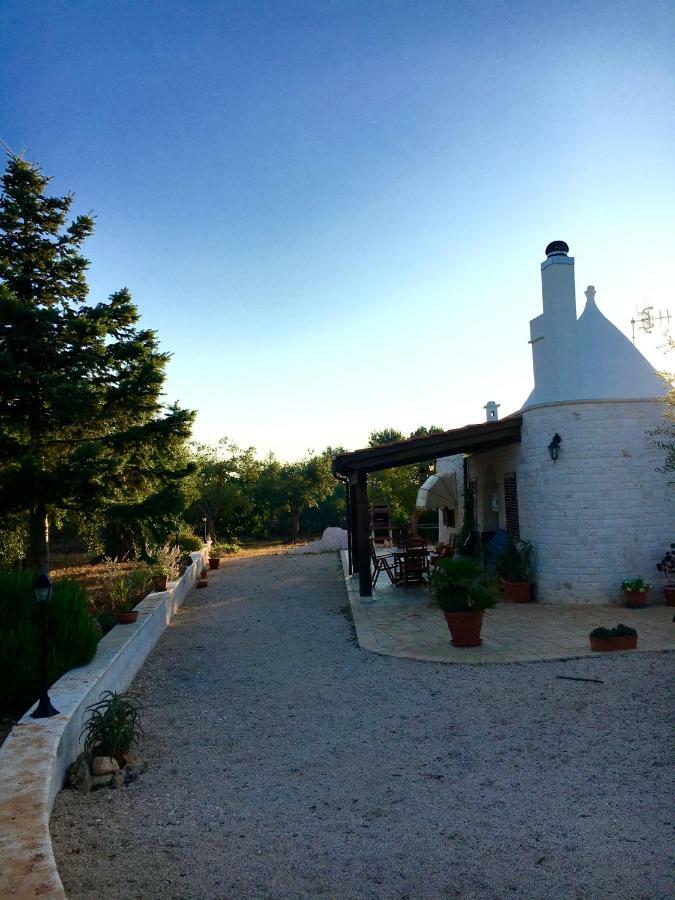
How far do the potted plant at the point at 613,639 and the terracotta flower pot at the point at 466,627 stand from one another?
1.50 meters

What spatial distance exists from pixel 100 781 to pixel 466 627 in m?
5.21

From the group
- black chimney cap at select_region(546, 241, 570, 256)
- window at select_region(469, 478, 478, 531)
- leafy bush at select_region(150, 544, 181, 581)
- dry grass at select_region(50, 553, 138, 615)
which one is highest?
black chimney cap at select_region(546, 241, 570, 256)

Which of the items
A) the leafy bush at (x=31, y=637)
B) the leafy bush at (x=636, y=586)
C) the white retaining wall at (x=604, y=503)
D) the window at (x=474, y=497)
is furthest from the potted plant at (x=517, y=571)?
the leafy bush at (x=31, y=637)

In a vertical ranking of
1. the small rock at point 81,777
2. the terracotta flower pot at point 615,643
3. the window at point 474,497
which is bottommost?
the small rock at point 81,777

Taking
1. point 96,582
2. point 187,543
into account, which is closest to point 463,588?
point 96,582

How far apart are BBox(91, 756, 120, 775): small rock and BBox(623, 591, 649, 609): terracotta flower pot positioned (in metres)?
9.17

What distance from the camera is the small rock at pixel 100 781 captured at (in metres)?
4.51

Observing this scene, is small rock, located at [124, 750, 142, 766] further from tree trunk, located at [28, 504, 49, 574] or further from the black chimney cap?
the black chimney cap

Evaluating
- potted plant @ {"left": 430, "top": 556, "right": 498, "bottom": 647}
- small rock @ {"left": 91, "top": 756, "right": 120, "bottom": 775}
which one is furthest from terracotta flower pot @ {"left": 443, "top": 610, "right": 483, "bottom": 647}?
small rock @ {"left": 91, "top": 756, "right": 120, "bottom": 775}

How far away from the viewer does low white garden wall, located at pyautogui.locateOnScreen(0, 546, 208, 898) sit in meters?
2.80

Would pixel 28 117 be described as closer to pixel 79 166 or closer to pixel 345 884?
pixel 79 166

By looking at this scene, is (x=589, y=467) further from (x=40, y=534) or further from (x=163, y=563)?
(x=40, y=534)

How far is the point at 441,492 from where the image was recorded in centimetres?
1883

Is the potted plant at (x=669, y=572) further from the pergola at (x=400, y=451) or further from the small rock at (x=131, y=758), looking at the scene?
the small rock at (x=131, y=758)
